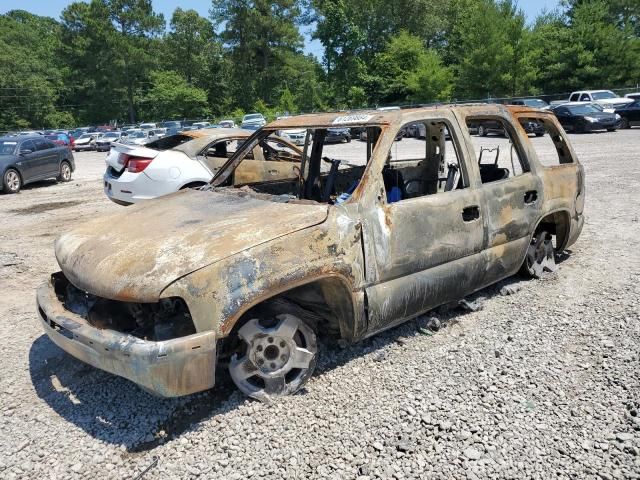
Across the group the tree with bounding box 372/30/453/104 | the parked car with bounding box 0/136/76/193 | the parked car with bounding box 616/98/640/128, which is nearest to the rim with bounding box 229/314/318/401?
the parked car with bounding box 0/136/76/193

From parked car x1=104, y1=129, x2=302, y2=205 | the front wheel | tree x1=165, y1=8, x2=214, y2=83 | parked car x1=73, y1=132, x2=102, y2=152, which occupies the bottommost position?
parked car x1=73, y1=132, x2=102, y2=152

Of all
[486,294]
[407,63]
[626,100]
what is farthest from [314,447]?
[407,63]

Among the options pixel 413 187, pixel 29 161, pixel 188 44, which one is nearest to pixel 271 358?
pixel 413 187

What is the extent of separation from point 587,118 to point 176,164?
21.3m

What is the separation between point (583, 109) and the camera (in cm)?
2380

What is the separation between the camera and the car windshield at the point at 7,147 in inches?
584

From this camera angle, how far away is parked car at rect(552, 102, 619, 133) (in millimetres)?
23203

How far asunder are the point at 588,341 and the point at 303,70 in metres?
66.6

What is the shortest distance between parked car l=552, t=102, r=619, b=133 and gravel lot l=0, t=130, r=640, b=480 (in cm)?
2151

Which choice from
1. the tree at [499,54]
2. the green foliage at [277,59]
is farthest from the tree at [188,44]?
the tree at [499,54]

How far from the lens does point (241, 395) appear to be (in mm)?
3285

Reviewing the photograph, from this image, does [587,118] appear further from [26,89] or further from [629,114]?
[26,89]

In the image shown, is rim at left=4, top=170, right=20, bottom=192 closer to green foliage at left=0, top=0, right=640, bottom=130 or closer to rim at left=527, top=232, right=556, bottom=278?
rim at left=527, top=232, right=556, bottom=278

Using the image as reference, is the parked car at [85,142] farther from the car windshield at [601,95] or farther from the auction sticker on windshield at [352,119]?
the auction sticker on windshield at [352,119]
